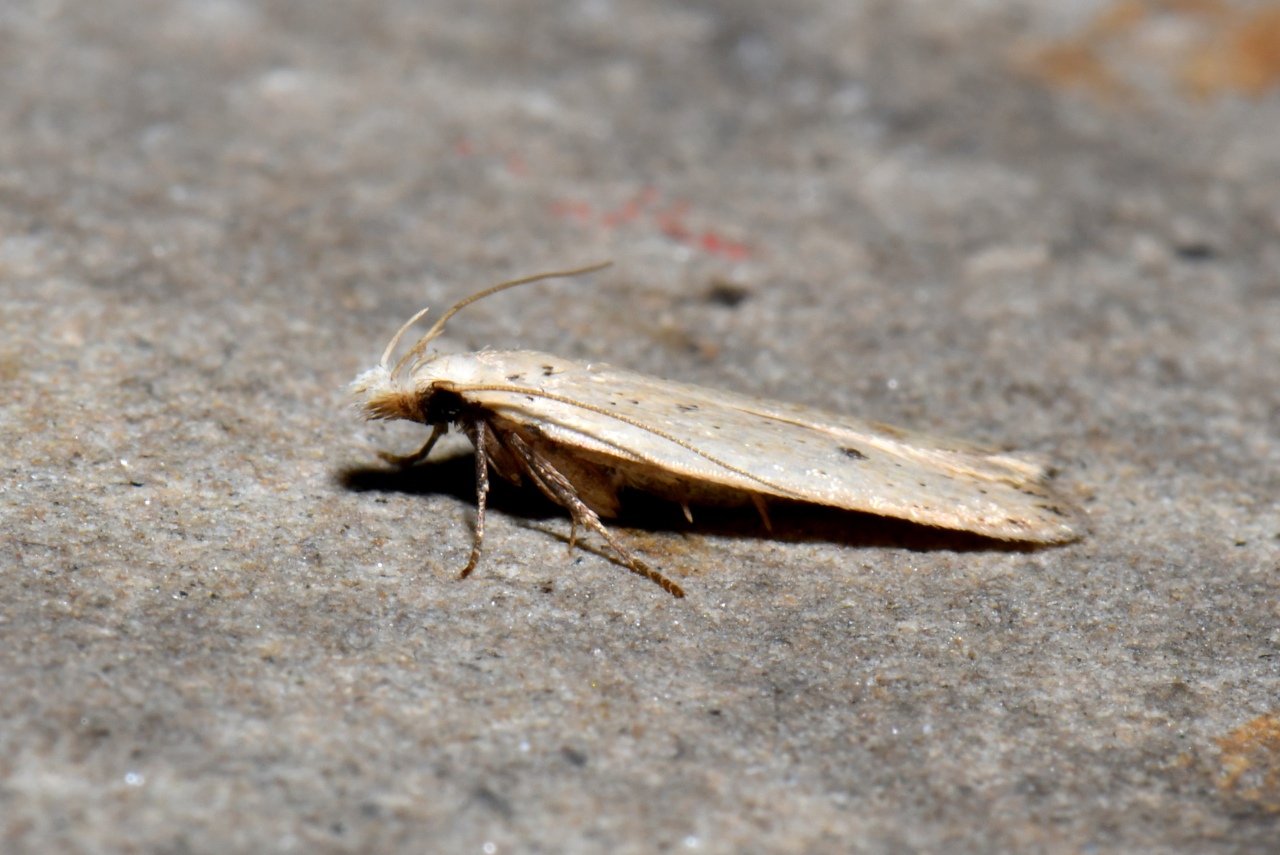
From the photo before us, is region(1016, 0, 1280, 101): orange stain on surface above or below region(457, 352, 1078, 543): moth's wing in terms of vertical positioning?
above

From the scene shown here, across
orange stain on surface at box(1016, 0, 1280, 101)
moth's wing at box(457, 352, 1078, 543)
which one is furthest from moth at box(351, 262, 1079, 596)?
orange stain on surface at box(1016, 0, 1280, 101)

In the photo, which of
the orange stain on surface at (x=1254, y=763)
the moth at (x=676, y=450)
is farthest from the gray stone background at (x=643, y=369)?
the moth at (x=676, y=450)

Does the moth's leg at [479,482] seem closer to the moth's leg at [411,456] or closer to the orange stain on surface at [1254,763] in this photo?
the moth's leg at [411,456]

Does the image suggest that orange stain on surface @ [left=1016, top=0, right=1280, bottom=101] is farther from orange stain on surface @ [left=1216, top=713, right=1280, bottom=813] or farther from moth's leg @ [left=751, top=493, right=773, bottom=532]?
orange stain on surface @ [left=1216, top=713, right=1280, bottom=813]

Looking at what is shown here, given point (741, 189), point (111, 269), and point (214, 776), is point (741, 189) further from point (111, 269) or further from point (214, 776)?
point (214, 776)

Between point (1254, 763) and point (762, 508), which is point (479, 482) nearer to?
point (762, 508)

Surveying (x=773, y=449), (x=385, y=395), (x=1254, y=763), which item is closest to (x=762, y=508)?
(x=773, y=449)

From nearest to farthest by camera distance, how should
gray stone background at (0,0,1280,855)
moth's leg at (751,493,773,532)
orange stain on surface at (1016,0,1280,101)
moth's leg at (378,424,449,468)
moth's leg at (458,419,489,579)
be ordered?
1. gray stone background at (0,0,1280,855)
2. moth's leg at (458,419,489,579)
3. moth's leg at (751,493,773,532)
4. moth's leg at (378,424,449,468)
5. orange stain on surface at (1016,0,1280,101)
